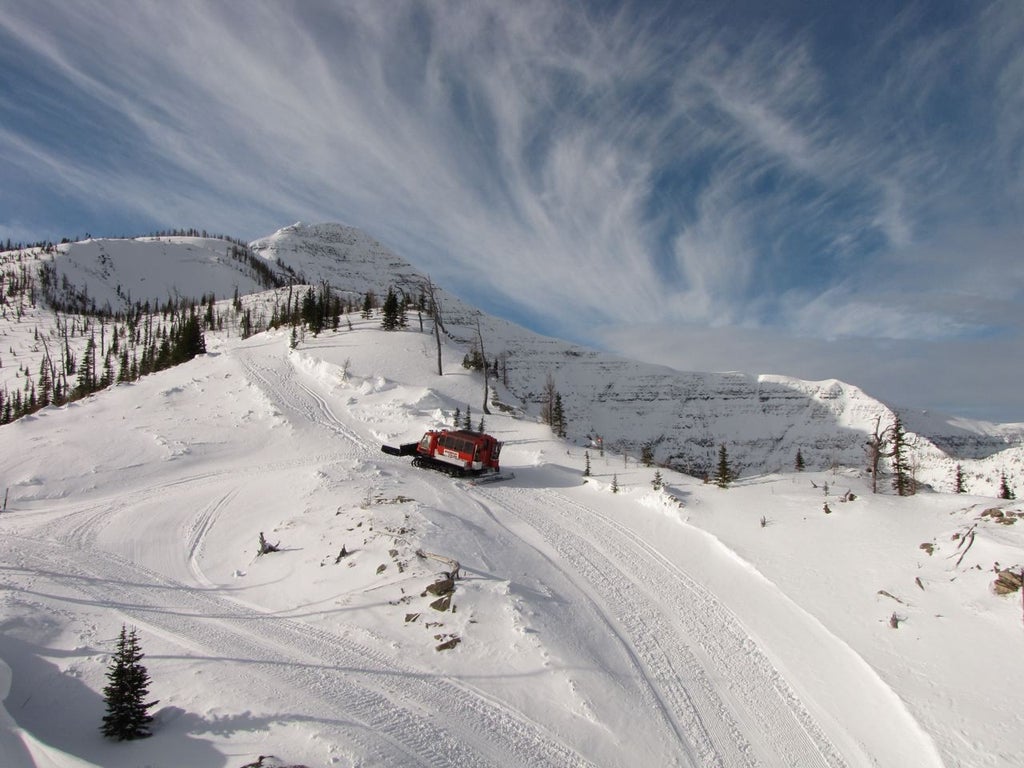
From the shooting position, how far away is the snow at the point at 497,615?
22.9 ft

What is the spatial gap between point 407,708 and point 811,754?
6.01 m

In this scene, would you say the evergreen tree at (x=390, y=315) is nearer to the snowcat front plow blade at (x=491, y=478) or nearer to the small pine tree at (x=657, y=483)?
the snowcat front plow blade at (x=491, y=478)

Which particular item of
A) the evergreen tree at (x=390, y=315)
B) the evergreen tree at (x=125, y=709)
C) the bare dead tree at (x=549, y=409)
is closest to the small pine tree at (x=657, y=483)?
the evergreen tree at (x=125, y=709)

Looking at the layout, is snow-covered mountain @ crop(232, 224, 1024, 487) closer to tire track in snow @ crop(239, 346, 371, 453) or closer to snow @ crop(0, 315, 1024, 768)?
tire track in snow @ crop(239, 346, 371, 453)

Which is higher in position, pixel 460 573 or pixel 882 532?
pixel 882 532

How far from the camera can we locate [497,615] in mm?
9898

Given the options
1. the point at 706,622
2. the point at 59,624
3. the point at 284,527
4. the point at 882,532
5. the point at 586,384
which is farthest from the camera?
the point at 586,384

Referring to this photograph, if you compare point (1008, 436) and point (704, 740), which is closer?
point (704, 740)

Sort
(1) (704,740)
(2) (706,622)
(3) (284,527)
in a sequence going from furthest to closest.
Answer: (3) (284,527) < (2) (706,622) < (1) (704,740)

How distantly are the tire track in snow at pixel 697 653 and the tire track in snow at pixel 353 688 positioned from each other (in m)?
2.91

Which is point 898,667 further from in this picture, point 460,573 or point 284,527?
point 284,527

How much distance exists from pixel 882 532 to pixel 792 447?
12985cm

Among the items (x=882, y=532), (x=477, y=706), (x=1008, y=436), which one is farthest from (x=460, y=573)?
(x=1008, y=436)

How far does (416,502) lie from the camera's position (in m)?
16.1
